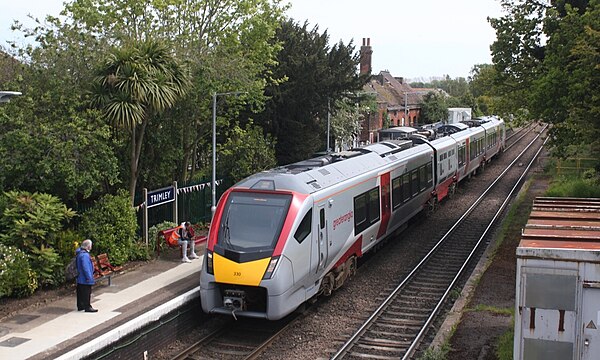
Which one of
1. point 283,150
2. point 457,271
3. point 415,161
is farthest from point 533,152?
point 457,271

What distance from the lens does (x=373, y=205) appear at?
17812 mm

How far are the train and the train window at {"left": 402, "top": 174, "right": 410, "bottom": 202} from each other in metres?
1.88

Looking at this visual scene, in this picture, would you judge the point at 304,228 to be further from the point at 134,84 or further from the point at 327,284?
the point at 134,84

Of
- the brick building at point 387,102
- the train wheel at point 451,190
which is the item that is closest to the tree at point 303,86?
the train wheel at point 451,190

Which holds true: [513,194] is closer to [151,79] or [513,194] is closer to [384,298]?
[384,298]

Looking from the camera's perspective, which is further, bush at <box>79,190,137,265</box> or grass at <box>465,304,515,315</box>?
bush at <box>79,190,137,265</box>

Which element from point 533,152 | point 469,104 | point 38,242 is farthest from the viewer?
point 469,104

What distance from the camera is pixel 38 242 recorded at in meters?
15.2

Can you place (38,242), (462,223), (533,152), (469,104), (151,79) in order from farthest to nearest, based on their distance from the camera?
1. (469,104)
2. (533,152)
3. (462,223)
4. (151,79)
5. (38,242)

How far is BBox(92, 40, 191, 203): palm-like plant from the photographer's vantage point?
17.4 metres

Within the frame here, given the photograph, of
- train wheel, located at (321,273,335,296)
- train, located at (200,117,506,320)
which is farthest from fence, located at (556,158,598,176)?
train wheel, located at (321,273,335,296)

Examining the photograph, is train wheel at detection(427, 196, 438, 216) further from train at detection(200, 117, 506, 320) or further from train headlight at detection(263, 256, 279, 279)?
train headlight at detection(263, 256, 279, 279)

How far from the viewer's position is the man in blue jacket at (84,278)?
522 inches

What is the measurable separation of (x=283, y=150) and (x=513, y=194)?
11.5 m
